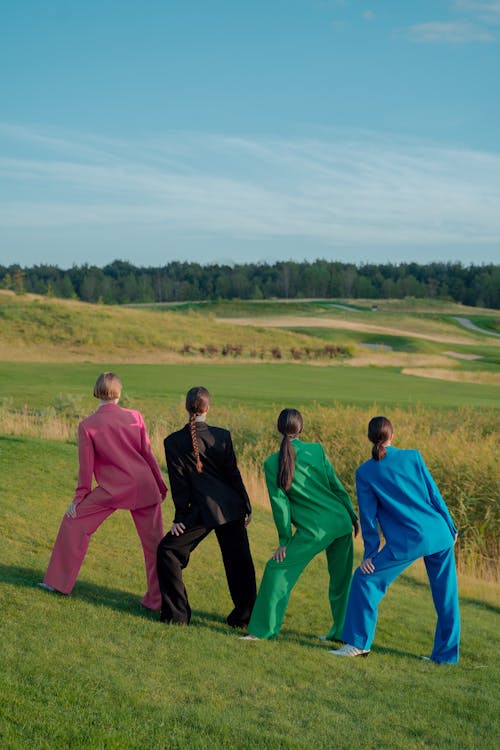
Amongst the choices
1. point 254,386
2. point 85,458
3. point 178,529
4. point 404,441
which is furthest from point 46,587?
point 254,386

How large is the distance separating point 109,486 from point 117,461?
0.24 m

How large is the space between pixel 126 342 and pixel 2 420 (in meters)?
41.0

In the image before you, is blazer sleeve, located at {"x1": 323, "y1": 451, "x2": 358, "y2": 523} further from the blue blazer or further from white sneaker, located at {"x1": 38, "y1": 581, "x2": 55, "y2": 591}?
white sneaker, located at {"x1": 38, "y1": 581, "x2": 55, "y2": 591}

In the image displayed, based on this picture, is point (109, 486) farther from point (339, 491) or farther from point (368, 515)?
point (368, 515)

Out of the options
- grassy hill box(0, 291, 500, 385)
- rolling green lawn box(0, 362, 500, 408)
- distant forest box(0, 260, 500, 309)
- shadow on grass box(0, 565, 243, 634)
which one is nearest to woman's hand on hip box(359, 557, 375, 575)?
shadow on grass box(0, 565, 243, 634)

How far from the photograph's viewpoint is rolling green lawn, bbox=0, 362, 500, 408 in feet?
88.4

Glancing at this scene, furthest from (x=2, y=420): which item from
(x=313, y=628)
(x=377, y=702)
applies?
(x=377, y=702)

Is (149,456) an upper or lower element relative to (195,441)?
lower

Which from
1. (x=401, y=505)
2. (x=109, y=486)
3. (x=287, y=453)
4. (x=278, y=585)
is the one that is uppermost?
(x=287, y=453)

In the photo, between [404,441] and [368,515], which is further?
[404,441]

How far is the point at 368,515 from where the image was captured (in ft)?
Answer: 23.0

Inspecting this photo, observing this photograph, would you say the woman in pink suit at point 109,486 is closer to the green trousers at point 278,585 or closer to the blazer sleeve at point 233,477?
the blazer sleeve at point 233,477

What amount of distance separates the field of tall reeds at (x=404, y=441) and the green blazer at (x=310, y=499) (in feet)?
22.3

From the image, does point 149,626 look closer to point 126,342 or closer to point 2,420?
point 2,420
